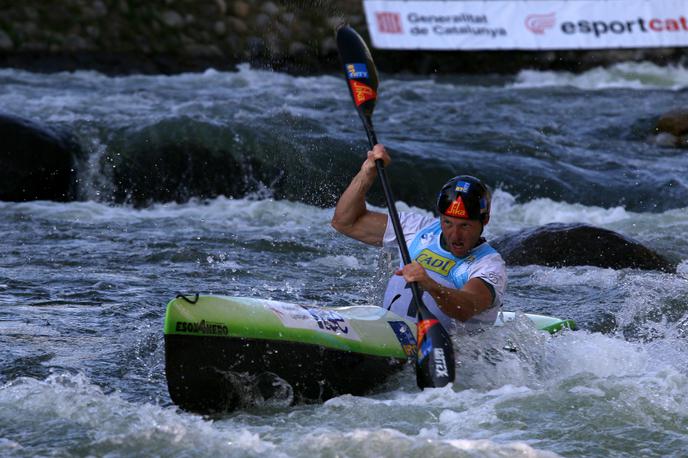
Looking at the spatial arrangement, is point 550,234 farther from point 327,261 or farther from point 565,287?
point 327,261

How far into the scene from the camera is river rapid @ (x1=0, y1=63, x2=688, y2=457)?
185 inches

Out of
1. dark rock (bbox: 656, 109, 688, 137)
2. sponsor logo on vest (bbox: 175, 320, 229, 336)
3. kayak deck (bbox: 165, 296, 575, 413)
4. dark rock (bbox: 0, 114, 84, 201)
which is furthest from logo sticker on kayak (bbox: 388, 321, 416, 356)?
dark rock (bbox: 656, 109, 688, 137)

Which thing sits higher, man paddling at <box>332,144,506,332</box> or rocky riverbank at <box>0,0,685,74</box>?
rocky riverbank at <box>0,0,685,74</box>

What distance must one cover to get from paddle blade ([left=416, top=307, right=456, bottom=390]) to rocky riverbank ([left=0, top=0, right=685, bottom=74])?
13518 millimetres

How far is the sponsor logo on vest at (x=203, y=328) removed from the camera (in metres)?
4.72

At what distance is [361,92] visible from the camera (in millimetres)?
6273

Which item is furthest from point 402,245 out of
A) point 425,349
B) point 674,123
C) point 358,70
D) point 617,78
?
point 617,78

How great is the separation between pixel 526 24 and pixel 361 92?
542 inches

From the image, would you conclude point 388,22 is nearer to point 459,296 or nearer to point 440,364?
point 459,296

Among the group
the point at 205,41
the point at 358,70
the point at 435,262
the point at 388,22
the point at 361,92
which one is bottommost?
the point at 435,262

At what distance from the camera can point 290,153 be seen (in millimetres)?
11820

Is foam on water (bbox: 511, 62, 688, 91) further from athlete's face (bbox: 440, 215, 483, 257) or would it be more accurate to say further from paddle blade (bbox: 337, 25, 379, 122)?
athlete's face (bbox: 440, 215, 483, 257)

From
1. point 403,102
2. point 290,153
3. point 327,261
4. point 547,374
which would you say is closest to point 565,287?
point 327,261

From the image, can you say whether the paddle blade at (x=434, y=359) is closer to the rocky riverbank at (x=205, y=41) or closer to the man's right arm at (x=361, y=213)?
the man's right arm at (x=361, y=213)
